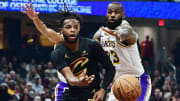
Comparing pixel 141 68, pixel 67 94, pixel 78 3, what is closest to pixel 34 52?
pixel 78 3

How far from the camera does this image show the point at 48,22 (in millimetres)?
7273

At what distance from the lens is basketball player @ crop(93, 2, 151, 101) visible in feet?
24.0

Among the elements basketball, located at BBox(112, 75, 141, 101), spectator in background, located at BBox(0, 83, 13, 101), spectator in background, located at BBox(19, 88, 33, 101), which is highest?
basketball, located at BBox(112, 75, 141, 101)

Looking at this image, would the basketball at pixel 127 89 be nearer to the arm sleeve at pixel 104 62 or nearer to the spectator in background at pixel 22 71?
the arm sleeve at pixel 104 62

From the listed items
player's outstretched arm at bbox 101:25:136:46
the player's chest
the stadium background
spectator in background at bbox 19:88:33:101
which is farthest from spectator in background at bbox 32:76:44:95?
player's outstretched arm at bbox 101:25:136:46

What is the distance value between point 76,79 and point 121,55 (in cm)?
219

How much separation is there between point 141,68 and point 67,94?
2084 millimetres

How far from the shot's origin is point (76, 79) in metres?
5.61

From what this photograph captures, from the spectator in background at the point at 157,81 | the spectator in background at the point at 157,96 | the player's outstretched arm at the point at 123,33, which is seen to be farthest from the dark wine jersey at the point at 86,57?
the spectator in background at the point at 157,81

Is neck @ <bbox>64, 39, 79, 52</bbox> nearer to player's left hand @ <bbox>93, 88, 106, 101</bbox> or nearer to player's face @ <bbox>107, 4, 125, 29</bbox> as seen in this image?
player's left hand @ <bbox>93, 88, 106, 101</bbox>

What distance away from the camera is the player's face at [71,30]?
19.3 feet

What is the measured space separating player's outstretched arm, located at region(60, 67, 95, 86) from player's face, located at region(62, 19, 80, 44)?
39cm

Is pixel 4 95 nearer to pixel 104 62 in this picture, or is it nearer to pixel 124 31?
pixel 124 31

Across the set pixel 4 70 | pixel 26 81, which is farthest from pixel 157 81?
pixel 4 70
